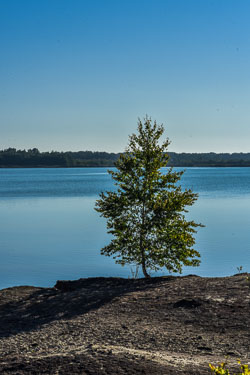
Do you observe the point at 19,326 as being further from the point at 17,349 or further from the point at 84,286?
the point at 84,286

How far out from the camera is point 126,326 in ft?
31.2

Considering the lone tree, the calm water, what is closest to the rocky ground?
the lone tree

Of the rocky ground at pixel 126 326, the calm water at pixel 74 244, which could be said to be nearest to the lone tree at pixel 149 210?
the rocky ground at pixel 126 326

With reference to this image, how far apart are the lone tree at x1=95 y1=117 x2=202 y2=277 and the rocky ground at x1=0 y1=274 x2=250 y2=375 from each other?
113 cm

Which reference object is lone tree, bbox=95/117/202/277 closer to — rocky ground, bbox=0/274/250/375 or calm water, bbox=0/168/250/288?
rocky ground, bbox=0/274/250/375

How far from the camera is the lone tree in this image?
579 inches

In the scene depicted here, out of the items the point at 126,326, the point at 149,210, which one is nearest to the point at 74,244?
the point at 149,210

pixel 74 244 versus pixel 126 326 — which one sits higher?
pixel 126 326

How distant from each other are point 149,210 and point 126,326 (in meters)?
6.24

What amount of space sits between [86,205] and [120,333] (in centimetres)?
4538

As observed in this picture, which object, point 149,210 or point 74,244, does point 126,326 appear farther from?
point 74,244

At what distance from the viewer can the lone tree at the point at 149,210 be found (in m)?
14.7

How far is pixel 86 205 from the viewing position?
5422 cm

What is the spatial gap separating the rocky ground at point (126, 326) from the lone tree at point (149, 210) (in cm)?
113
